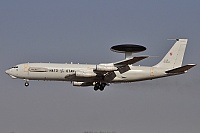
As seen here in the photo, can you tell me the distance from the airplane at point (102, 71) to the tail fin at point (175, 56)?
0.17m

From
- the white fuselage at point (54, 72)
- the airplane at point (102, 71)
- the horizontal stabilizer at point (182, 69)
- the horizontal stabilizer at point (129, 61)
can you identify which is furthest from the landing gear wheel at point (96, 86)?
the horizontal stabilizer at point (182, 69)

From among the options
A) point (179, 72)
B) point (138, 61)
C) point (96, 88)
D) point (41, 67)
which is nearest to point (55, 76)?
point (41, 67)

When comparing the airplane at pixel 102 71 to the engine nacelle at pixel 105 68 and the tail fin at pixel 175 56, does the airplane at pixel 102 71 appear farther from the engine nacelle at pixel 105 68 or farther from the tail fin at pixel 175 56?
the tail fin at pixel 175 56

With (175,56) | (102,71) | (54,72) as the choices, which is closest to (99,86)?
(102,71)

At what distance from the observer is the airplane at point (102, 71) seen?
68125 mm

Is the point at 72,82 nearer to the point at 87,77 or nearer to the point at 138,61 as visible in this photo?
the point at 87,77

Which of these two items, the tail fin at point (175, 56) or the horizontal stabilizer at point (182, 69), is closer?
the horizontal stabilizer at point (182, 69)

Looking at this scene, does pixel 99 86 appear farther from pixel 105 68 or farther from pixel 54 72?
pixel 54 72

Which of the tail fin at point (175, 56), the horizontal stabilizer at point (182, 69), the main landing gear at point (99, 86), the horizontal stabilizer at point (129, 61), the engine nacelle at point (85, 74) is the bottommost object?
the main landing gear at point (99, 86)

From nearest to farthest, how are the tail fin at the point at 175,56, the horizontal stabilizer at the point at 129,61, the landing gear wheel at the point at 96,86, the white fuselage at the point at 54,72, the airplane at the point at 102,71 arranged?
the horizontal stabilizer at the point at 129,61 < the airplane at the point at 102,71 < the white fuselage at the point at 54,72 < the landing gear wheel at the point at 96,86 < the tail fin at the point at 175,56

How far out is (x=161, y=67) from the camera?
7312 cm

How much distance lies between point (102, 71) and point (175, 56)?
42.6 ft

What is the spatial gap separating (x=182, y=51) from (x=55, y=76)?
20408 millimetres

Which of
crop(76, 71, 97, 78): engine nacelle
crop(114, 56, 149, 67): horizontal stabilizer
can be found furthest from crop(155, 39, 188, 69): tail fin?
crop(76, 71, 97, 78): engine nacelle
